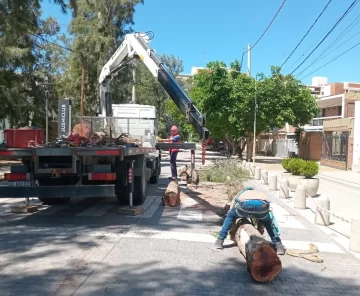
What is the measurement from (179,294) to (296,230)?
4.08 metres

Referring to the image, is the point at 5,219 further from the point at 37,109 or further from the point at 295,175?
the point at 37,109

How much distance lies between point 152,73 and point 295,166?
561 cm

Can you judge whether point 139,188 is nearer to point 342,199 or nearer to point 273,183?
point 273,183

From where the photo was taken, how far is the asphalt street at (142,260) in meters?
4.68

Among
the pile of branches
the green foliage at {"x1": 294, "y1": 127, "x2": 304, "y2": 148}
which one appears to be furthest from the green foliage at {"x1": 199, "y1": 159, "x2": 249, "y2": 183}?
the green foliage at {"x1": 294, "y1": 127, "x2": 304, "y2": 148}

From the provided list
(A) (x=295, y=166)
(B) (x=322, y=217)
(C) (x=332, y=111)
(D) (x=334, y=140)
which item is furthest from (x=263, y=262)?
(C) (x=332, y=111)

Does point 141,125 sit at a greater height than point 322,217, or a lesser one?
greater

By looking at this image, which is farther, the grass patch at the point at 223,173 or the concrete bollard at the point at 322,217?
the grass patch at the point at 223,173

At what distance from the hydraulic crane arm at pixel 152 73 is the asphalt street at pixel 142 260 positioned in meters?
2.73

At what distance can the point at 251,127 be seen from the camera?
29484 mm

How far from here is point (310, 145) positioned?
1404 inches

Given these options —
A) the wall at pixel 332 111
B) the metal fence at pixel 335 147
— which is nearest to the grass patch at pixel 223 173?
the metal fence at pixel 335 147

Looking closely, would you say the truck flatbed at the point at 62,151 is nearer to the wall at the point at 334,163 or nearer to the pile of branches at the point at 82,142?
the pile of branches at the point at 82,142

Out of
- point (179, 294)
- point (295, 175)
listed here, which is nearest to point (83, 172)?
point (179, 294)
